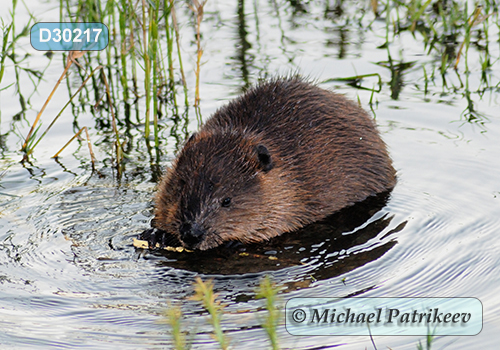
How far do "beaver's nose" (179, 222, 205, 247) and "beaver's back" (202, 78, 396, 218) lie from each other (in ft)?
2.57

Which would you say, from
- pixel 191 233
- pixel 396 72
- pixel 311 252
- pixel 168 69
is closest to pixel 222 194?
pixel 191 233

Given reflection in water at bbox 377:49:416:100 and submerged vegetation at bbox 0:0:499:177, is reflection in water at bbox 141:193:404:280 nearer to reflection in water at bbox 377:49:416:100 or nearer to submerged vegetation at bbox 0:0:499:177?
submerged vegetation at bbox 0:0:499:177

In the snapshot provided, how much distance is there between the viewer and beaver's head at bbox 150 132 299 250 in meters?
4.82

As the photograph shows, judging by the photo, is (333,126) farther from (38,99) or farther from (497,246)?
(38,99)

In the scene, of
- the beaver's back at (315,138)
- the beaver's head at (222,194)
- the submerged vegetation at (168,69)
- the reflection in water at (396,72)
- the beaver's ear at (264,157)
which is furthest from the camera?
the reflection in water at (396,72)

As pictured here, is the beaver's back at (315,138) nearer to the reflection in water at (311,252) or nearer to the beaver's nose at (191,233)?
the reflection in water at (311,252)

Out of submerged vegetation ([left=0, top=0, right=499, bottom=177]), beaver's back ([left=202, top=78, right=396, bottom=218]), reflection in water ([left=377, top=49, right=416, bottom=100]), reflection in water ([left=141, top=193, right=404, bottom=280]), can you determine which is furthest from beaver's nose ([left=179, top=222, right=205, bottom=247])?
reflection in water ([left=377, top=49, right=416, bottom=100])

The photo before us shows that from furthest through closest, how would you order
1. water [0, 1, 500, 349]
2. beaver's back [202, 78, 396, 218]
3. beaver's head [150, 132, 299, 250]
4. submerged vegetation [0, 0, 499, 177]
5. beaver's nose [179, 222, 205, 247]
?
submerged vegetation [0, 0, 499, 177], beaver's back [202, 78, 396, 218], beaver's head [150, 132, 299, 250], beaver's nose [179, 222, 205, 247], water [0, 1, 500, 349]

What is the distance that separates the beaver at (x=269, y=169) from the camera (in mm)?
4910

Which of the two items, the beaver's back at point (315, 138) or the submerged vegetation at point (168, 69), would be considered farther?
the submerged vegetation at point (168, 69)

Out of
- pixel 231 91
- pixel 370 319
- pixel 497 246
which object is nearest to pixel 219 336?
pixel 370 319

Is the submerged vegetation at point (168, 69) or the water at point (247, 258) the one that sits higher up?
the submerged vegetation at point (168, 69)

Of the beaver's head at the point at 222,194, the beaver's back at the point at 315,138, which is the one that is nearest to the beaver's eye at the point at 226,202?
the beaver's head at the point at 222,194

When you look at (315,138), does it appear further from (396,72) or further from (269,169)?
(396,72)
